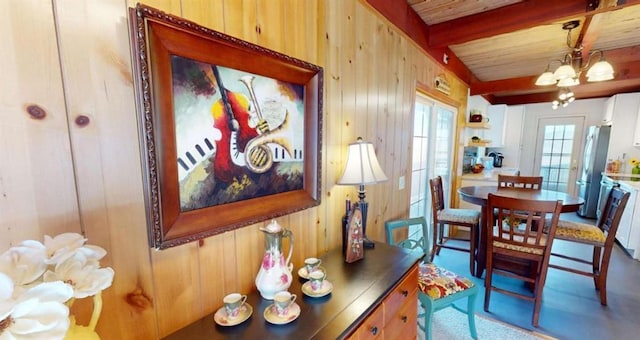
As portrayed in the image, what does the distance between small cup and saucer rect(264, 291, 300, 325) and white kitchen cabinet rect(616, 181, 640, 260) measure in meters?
4.27

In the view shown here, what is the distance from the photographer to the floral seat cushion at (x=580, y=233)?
2285 mm

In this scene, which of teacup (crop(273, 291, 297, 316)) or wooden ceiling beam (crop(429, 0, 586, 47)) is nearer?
teacup (crop(273, 291, 297, 316))

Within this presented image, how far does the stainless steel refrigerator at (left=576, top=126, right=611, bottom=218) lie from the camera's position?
4500mm

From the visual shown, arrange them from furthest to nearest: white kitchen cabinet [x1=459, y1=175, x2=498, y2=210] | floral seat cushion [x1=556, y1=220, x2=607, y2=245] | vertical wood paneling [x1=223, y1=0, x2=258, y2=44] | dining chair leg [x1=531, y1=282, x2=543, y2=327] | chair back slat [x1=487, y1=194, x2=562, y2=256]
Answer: white kitchen cabinet [x1=459, y1=175, x2=498, y2=210]
floral seat cushion [x1=556, y1=220, x2=607, y2=245]
dining chair leg [x1=531, y1=282, x2=543, y2=327]
chair back slat [x1=487, y1=194, x2=562, y2=256]
vertical wood paneling [x1=223, y1=0, x2=258, y2=44]

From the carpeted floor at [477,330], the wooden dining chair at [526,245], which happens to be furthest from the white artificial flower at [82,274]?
the wooden dining chair at [526,245]

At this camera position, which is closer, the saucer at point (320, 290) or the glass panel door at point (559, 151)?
the saucer at point (320, 290)

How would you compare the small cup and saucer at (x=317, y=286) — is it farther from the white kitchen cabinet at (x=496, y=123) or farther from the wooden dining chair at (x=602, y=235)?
the white kitchen cabinet at (x=496, y=123)

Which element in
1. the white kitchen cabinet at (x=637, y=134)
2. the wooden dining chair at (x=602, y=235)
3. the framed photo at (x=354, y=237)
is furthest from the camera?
the white kitchen cabinet at (x=637, y=134)

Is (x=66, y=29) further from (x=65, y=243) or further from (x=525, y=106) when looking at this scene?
(x=525, y=106)

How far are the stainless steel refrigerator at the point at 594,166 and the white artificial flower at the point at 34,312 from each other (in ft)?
21.2

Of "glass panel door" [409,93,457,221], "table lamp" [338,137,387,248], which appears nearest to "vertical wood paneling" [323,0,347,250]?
"table lamp" [338,137,387,248]

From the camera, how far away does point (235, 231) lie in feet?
3.48

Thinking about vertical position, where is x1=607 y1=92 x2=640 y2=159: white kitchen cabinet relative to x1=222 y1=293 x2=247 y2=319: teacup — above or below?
above

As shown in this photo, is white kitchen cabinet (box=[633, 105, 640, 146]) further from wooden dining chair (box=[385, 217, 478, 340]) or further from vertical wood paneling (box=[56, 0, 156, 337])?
vertical wood paneling (box=[56, 0, 156, 337])
